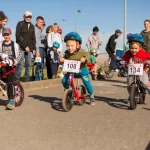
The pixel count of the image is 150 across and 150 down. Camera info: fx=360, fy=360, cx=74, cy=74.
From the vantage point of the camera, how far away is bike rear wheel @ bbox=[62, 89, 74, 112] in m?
6.53

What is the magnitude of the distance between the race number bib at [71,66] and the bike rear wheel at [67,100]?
1.30ft

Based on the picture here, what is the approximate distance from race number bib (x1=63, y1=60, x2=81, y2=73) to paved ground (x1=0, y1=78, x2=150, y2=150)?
76 centimetres

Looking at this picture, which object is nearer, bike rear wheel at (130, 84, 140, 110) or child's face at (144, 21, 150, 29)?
bike rear wheel at (130, 84, 140, 110)

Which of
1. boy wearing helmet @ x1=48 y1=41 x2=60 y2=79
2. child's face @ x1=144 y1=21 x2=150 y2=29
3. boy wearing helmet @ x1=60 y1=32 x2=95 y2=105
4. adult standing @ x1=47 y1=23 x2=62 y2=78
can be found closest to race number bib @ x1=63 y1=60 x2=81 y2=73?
boy wearing helmet @ x1=60 y1=32 x2=95 y2=105

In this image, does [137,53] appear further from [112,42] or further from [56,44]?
[112,42]

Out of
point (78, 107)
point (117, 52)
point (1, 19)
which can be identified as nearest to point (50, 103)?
point (78, 107)

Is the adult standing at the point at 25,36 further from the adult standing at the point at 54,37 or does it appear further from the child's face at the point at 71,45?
the child's face at the point at 71,45

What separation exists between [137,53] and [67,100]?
1.66m

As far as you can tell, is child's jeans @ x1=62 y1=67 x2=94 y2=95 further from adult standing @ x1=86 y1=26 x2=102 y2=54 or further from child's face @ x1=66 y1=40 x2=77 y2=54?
adult standing @ x1=86 y1=26 x2=102 y2=54

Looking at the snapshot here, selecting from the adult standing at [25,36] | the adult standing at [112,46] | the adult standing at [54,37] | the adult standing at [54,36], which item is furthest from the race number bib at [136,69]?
the adult standing at [112,46]

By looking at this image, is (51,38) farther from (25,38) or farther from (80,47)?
(80,47)

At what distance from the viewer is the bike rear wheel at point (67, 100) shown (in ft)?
21.4

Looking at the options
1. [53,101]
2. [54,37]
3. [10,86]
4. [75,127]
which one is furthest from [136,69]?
[54,37]

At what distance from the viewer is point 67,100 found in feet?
21.9
